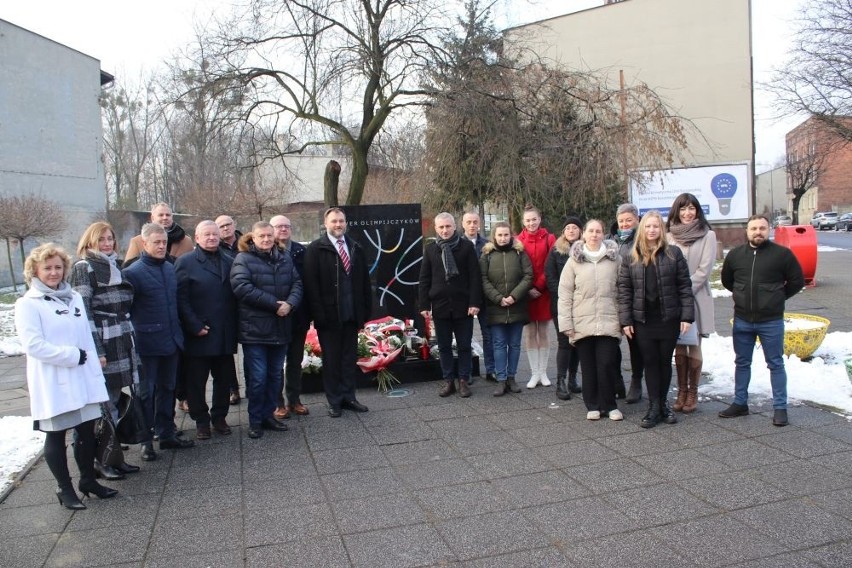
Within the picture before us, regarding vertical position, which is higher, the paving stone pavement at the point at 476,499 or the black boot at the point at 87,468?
the black boot at the point at 87,468

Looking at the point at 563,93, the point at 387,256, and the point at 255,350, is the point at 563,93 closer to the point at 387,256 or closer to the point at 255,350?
the point at 387,256

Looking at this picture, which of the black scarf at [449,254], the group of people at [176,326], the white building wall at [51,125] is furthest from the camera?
the white building wall at [51,125]

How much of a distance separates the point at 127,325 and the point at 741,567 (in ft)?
13.7

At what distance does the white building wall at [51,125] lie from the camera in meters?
22.8

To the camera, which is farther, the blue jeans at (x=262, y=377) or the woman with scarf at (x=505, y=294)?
the woman with scarf at (x=505, y=294)

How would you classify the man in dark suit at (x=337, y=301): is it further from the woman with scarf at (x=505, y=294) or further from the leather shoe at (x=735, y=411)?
the leather shoe at (x=735, y=411)

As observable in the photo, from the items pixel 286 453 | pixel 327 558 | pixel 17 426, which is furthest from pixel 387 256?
pixel 327 558

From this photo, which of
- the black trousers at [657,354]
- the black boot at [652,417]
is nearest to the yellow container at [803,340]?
the black trousers at [657,354]

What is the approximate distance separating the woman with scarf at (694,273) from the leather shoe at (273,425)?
3425 mm

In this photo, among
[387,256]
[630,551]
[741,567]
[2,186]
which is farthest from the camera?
[2,186]

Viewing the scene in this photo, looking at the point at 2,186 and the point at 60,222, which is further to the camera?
A: the point at 2,186

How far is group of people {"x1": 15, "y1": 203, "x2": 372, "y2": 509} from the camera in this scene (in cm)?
407

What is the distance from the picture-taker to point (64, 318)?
13.4ft

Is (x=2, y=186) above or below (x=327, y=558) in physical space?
above
